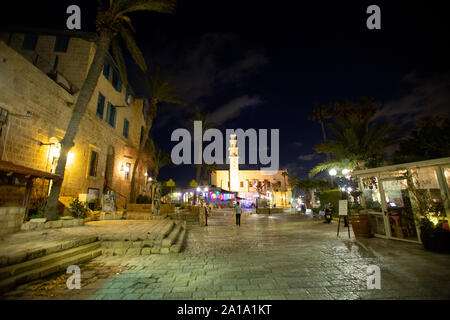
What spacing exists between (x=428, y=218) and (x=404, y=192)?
140 cm

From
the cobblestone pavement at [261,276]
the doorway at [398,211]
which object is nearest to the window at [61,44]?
the cobblestone pavement at [261,276]

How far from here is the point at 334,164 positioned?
1698 cm

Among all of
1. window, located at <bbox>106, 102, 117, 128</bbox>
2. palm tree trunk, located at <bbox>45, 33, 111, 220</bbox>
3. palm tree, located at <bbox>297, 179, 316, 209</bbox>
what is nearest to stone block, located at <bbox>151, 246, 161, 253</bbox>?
palm tree trunk, located at <bbox>45, 33, 111, 220</bbox>

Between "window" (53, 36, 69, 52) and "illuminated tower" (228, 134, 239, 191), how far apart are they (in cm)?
4021

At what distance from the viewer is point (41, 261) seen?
414cm

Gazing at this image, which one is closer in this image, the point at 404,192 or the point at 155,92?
the point at 404,192

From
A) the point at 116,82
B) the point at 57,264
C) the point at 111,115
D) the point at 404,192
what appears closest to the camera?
the point at 57,264

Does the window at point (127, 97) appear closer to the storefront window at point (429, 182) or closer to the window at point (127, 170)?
the window at point (127, 170)

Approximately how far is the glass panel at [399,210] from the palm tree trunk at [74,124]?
14370 mm

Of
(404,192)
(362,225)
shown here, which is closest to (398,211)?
(404,192)

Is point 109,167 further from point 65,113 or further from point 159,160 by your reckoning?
point 159,160

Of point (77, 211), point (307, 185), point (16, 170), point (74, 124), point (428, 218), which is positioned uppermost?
point (74, 124)

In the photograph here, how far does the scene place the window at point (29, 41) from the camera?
546 inches
